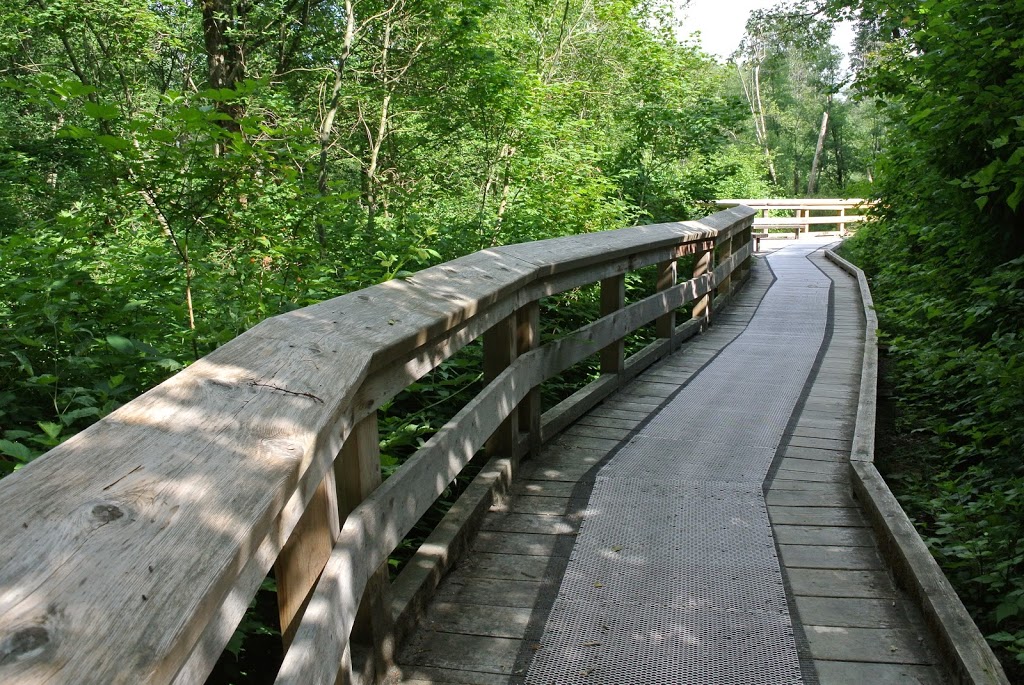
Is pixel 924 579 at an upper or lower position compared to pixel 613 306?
lower

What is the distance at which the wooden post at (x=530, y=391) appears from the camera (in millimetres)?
4305

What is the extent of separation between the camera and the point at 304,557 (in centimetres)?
200

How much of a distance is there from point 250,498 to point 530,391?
3227 mm

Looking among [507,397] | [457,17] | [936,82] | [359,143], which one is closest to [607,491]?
[507,397]

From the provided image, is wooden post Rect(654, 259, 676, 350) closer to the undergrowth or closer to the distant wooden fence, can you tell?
the undergrowth

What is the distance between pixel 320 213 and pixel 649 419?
2295 millimetres

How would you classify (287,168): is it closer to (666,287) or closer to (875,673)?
(875,673)

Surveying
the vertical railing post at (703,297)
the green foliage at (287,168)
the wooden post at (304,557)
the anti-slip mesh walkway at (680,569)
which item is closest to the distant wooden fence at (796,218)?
the green foliage at (287,168)

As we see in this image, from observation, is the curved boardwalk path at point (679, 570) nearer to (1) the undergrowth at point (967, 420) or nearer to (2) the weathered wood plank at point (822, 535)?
(2) the weathered wood plank at point (822, 535)

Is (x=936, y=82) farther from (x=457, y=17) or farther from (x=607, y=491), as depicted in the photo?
(x=457, y=17)

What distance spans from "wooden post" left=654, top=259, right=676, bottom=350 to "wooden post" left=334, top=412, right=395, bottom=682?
499cm

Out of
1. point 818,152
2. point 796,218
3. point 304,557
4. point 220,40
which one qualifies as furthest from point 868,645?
point 818,152

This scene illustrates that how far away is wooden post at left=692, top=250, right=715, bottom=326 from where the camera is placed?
8766mm

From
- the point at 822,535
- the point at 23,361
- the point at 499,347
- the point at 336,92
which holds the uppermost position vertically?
the point at 336,92
